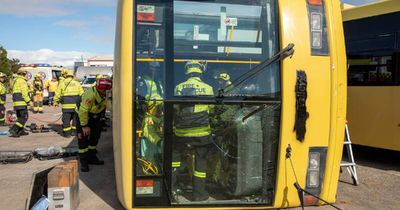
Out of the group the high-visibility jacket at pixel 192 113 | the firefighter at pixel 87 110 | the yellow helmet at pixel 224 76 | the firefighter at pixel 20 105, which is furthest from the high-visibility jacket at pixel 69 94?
the yellow helmet at pixel 224 76

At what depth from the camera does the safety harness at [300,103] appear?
13.4 feet

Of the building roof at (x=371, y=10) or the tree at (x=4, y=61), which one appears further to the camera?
the tree at (x=4, y=61)

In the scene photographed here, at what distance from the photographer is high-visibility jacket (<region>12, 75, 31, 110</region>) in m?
11.5

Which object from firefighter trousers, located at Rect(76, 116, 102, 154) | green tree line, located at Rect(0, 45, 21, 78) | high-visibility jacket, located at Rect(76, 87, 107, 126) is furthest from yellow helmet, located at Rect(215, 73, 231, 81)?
green tree line, located at Rect(0, 45, 21, 78)

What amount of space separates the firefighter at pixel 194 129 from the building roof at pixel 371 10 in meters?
4.86

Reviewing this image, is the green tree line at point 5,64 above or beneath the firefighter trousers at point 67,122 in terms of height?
above

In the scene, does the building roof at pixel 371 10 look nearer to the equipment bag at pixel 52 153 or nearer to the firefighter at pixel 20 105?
the equipment bag at pixel 52 153

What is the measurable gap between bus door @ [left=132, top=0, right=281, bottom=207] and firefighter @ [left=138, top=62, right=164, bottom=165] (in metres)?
0.01

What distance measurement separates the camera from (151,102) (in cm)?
395

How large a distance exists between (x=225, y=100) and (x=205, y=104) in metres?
0.21

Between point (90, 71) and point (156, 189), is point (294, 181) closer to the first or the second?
point (156, 189)

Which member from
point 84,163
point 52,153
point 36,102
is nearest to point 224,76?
point 84,163

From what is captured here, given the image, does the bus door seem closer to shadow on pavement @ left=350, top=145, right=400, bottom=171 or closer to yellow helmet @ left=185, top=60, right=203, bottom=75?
yellow helmet @ left=185, top=60, right=203, bottom=75

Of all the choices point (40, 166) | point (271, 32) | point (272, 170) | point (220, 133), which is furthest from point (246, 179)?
point (40, 166)
